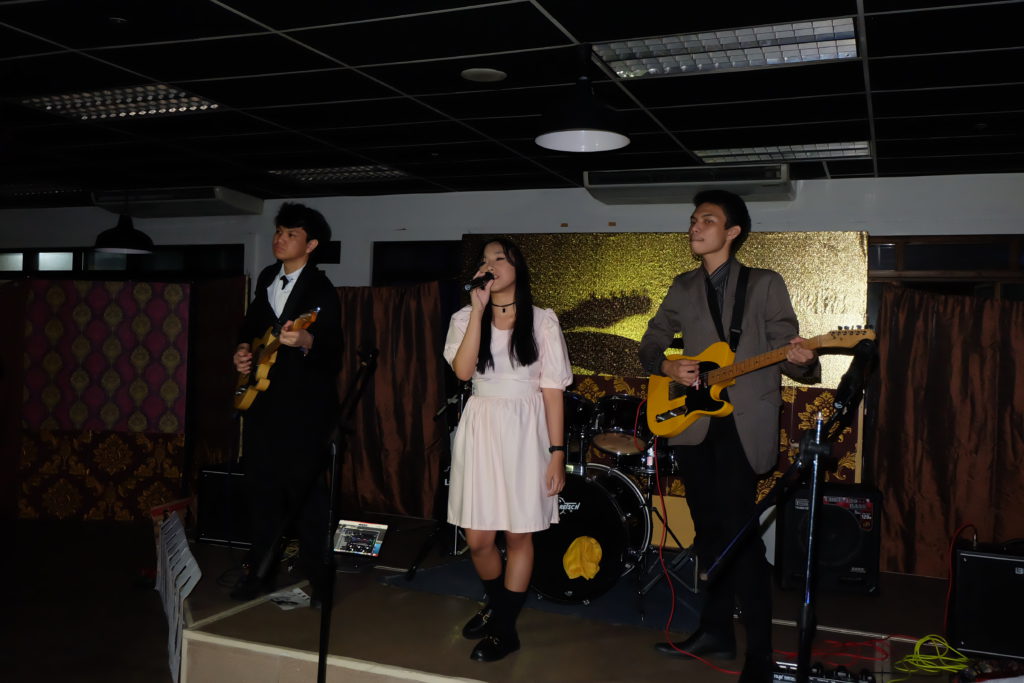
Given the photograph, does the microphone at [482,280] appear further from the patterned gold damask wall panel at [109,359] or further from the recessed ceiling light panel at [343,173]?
the patterned gold damask wall panel at [109,359]

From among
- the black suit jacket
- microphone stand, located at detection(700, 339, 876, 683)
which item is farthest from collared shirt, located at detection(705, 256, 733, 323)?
the black suit jacket

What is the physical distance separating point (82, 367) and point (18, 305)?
72 cm

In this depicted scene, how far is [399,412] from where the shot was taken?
6562 millimetres

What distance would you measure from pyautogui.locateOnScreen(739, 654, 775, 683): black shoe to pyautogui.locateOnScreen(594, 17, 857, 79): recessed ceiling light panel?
8.16 feet

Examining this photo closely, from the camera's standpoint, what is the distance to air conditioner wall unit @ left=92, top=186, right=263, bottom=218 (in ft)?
24.3

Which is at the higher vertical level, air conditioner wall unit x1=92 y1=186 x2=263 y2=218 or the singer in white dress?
air conditioner wall unit x1=92 y1=186 x2=263 y2=218

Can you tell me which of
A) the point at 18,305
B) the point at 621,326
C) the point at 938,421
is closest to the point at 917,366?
the point at 938,421

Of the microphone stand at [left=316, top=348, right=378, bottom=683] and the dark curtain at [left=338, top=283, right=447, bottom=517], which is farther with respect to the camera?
the dark curtain at [left=338, top=283, right=447, bottom=517]

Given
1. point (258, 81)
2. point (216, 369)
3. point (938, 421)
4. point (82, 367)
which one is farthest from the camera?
point (216, 369)

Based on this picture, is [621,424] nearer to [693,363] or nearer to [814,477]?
[693,363]

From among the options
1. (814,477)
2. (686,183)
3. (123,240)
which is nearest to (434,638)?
(814,477)

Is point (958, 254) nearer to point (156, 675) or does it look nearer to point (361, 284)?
point (361, 284)

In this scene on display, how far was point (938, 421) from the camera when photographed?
528 cm

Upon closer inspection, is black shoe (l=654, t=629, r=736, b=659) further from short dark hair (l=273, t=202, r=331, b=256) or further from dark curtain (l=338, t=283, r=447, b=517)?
dark curtain (l=338, t=283, r=447, b=517)
